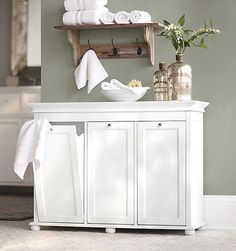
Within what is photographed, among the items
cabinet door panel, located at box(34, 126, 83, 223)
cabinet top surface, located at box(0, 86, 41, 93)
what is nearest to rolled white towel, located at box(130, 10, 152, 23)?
cabinet door panel, located at box(34, 126, 83, 223)

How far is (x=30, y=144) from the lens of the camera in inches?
179

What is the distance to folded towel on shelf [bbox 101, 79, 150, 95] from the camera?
4551 mm

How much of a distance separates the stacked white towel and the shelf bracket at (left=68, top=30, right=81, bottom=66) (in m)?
0.12

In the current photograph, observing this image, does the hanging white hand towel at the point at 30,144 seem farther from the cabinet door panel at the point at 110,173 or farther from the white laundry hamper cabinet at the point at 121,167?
the cabinet door panel at the point at 110,173

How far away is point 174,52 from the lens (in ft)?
15.8

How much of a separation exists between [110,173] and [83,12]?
104cm

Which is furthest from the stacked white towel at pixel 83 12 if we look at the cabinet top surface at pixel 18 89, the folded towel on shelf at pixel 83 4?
the cabinet top surface at pixel 18 89

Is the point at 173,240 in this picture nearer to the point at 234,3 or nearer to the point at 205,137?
the point at 205,137

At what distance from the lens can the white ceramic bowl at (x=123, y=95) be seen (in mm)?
4573

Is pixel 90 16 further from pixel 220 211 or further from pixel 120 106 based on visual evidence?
pixel 220 211

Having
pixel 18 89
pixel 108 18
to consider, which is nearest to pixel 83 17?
pixel 108 18

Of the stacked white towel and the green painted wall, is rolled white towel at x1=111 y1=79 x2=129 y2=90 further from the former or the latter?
the stacked white towel

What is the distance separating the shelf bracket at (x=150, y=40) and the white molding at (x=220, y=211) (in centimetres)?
97

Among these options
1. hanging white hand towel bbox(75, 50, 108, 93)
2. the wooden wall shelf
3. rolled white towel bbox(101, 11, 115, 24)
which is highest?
rolled white towel bbox(101, 11, 115, 24)
